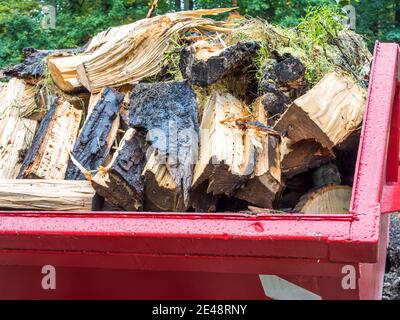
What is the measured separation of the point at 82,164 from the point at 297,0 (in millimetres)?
10974

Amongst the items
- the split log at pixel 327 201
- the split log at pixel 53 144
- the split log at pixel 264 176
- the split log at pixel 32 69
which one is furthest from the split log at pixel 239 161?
the split log at pixel 32 69

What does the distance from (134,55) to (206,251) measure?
55.2 inches

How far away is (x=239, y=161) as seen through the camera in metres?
1.89

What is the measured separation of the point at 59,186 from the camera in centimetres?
207

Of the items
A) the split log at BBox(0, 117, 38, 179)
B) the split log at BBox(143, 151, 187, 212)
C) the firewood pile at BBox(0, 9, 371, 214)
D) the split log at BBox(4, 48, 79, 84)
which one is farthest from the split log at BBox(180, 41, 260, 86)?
the split log at BBox(4, 48, 79, 84)

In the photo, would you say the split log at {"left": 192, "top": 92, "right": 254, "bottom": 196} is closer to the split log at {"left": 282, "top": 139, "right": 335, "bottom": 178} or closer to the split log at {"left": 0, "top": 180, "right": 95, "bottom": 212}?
the split log at {"left": 282, "top": 139, "right": 335, "bottom": 178}

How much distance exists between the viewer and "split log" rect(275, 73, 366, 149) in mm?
1895

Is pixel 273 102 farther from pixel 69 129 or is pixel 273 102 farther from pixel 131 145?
pixel 69 129

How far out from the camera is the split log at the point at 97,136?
221 centimetres

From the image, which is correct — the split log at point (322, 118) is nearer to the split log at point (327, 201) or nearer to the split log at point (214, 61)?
the split log at point (327, 201)

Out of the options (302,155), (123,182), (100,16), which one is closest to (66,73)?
(123,182)

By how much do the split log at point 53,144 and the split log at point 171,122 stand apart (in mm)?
361

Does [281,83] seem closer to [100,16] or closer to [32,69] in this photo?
[32,69]
